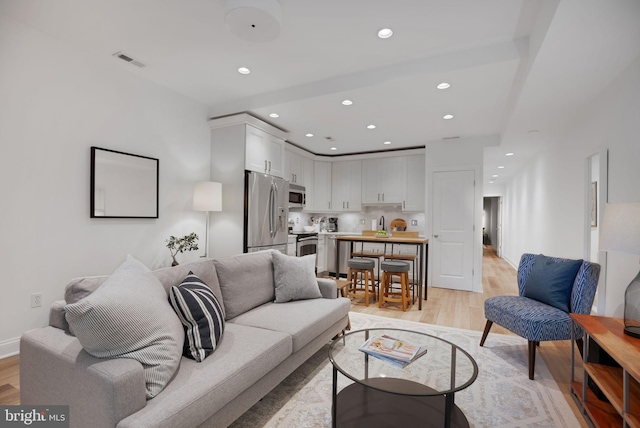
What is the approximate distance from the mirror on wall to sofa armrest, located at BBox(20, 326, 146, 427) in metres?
1.93

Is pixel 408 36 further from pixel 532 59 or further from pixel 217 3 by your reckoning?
pixel 217 3

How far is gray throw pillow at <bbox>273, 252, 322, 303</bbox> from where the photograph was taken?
266 centimetres

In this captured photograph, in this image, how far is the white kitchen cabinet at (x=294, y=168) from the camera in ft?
18.7

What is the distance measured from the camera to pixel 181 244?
12.7 feet

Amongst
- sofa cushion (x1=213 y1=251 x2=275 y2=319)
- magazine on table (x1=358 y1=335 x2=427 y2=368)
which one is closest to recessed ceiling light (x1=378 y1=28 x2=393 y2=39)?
sofa cushion (x1=213 y1=251 x2=275 y2=319)

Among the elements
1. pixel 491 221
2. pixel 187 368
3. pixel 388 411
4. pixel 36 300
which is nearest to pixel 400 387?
pixel 388 411

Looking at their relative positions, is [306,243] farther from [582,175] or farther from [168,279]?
[582,175]

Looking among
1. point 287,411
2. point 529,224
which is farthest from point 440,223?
point 287,411

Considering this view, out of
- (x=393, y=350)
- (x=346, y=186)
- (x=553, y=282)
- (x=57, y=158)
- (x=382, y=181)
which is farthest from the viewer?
(x=346, y=186)

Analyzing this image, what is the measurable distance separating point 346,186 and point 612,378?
5272 millimetres

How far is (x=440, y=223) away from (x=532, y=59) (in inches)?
127

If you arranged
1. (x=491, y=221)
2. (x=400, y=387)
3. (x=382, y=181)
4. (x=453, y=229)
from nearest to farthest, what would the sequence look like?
1. (x=400, y=387)
2. (x=453, y=229)
3. (x=382, y=181)
4. (x=491, y=221)

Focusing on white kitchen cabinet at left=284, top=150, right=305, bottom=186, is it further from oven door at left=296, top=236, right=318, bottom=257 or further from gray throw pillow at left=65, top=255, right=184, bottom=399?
gray throw pillow at left=65, top=255, right=184, bottom=399

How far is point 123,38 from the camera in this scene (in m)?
2.72
